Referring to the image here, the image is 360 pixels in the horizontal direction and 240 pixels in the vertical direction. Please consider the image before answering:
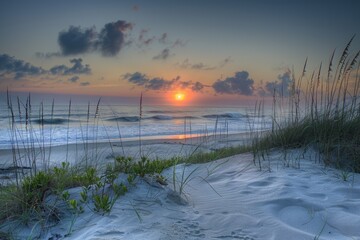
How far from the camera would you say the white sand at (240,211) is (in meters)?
2.69

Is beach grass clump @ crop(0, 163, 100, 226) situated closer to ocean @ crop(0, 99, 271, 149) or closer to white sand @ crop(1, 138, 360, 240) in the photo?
white sand @ crop(1, 138, 360, 240)

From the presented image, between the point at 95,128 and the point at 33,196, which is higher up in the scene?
the point at 33,196

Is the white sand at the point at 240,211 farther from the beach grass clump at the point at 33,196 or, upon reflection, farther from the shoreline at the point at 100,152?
the shoreline at the point at 100,152

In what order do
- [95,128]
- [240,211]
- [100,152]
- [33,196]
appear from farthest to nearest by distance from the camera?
1. [95,128]
2. [100,152]
3. [33,196]
4. [240,211]

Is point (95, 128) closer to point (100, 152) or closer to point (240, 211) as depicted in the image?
A: point (100, 152)

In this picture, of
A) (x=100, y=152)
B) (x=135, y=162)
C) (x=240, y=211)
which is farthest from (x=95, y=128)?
(x=240, y=211)

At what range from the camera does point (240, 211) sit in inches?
122

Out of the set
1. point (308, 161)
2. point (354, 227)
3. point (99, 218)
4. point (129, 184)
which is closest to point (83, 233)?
point (99, 218)

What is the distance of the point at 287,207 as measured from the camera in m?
3.12

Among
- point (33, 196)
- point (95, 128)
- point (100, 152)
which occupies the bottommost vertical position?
point (95, 128)

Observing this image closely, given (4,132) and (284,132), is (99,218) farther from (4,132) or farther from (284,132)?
(4,132)

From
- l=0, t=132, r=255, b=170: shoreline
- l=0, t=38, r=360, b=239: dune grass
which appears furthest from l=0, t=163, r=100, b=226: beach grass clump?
l=0, t=132, r=255, b=170: shoreline

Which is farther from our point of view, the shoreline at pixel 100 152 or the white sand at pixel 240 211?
the shoreline at pixel 100 152

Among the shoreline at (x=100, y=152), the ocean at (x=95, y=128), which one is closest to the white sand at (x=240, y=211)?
the shoreline at (x=100, y=152)
